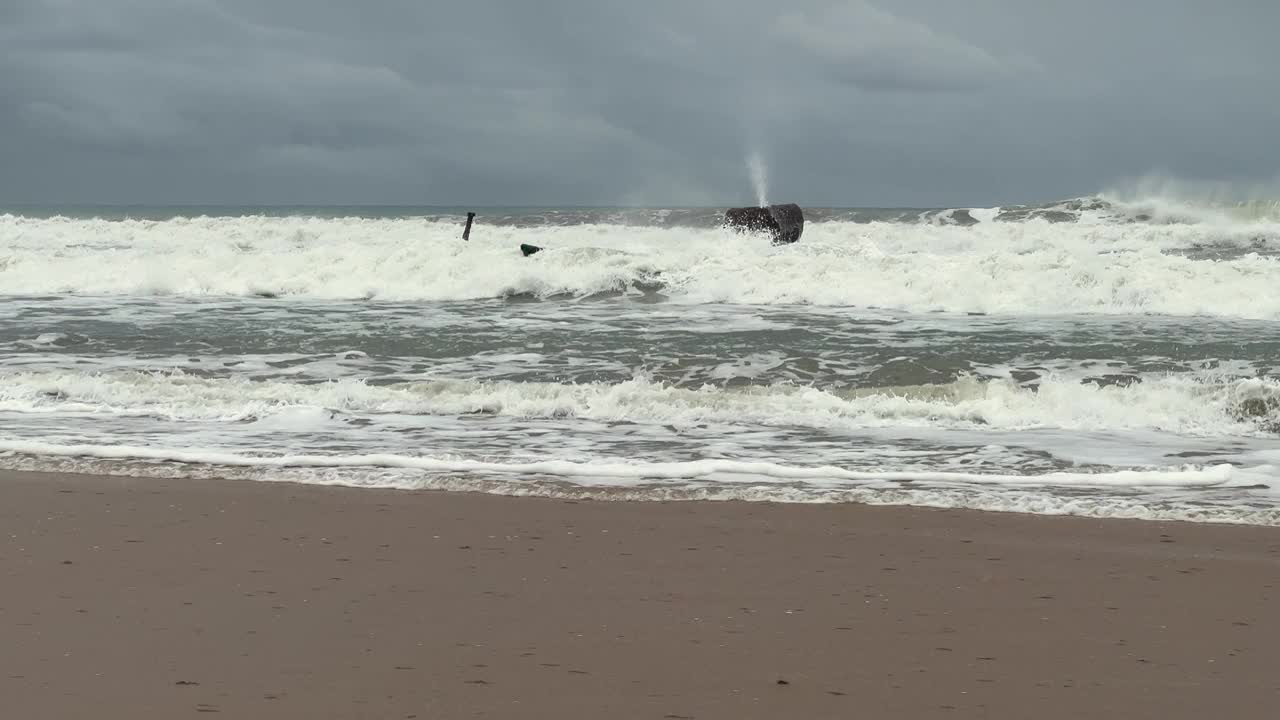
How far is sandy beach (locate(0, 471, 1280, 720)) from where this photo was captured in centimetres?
315

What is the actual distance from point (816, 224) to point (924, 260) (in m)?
20.1

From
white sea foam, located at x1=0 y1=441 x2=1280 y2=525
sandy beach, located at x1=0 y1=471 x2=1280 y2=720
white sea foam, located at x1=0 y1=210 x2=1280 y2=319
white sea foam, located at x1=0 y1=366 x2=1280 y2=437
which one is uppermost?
white sea foam, located at x1=0 y1=210 x2=1280 y2=319

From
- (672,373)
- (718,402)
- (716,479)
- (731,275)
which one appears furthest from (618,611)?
(731,275)

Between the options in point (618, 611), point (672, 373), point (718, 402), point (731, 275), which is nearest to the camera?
point (618, 611)

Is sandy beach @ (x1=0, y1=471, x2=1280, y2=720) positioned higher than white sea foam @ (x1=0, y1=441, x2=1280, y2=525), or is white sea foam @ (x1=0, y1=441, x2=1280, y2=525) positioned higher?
white sea foam @ (x1=0, y1=441, x2=1280, y2=525)

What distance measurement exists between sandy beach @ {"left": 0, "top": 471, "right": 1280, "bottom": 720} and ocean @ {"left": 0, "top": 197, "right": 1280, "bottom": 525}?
31.4 inches

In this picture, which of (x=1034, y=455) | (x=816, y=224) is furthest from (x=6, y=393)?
(x=816, y=224)

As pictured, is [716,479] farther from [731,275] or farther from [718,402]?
[731,275]

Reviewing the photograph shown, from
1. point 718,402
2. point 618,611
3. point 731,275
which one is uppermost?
point 731,275

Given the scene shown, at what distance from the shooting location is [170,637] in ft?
11.7

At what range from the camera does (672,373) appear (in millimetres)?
10633

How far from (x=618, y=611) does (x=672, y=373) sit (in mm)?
6784

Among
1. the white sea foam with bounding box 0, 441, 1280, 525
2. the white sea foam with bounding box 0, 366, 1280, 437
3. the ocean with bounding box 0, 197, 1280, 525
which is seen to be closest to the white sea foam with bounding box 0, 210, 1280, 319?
the ocean with bounding box 0, 197, 1280, 525

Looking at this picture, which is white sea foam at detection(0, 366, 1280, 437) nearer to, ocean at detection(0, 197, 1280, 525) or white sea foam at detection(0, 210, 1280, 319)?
ocean at detection(0, 197, 1280, 525)
